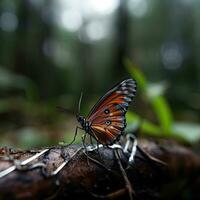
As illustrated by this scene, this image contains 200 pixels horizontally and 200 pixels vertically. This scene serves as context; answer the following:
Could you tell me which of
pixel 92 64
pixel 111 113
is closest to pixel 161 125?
pixel 111 113

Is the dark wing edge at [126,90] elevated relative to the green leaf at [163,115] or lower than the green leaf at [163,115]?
elevated

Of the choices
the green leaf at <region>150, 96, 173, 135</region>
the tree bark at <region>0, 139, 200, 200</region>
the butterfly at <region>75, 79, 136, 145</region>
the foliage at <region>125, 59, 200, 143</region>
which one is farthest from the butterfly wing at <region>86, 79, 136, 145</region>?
the green leaf at <region>150, 96, 173, 135</region>

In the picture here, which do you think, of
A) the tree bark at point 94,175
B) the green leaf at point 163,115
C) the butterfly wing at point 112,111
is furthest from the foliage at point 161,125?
the butterfly wing at point 112,111

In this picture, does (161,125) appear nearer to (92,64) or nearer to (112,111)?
(112,111)

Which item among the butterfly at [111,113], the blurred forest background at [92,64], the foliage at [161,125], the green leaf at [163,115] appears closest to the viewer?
the butterfly at [111,113]

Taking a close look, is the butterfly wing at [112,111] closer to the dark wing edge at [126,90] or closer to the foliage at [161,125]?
the dark wing edge at [126,90]

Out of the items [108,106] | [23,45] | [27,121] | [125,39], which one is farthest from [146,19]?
[108,106]
